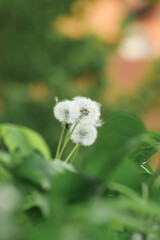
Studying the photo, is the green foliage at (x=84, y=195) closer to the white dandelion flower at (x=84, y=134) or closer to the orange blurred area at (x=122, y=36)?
the white dandelion flower at (x=84, y=134)

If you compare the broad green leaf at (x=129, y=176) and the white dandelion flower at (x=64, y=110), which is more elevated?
the white dandelion flower at (x=64, y=110)

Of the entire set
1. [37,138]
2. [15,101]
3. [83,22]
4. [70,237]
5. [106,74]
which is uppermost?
[83,22]

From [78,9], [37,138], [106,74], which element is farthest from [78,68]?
[37,138]

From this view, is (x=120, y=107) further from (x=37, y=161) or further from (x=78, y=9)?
(x=37, y=161)

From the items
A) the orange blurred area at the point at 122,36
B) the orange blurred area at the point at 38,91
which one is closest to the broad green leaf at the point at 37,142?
the orange blurred area at the point at 38,91

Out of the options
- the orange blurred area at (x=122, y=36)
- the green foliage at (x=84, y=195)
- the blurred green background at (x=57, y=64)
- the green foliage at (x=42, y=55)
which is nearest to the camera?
the green foliage at (x=84, y=195)

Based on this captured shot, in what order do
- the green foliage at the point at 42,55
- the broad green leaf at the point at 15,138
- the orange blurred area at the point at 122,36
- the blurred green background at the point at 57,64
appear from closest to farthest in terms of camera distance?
the broad green leaf at the point at 15,138 < the blurred green background at the point at 57,64 < the green foliage at the point at 42,55 < the orange blurred area at the point at 122,36
